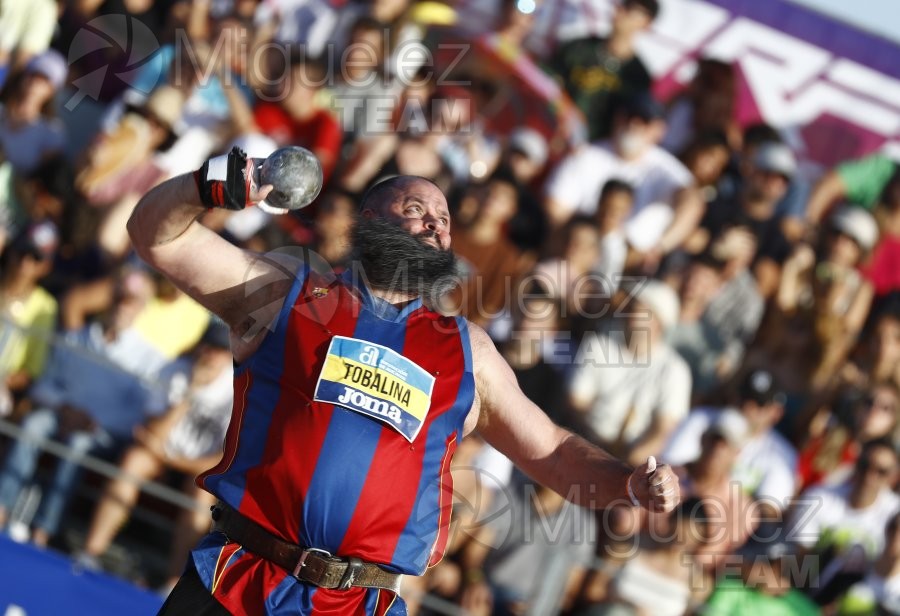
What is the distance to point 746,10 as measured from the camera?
27.7 ft

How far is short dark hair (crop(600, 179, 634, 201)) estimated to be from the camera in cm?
757

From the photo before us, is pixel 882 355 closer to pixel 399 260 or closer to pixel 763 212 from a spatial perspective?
pixel 763 212

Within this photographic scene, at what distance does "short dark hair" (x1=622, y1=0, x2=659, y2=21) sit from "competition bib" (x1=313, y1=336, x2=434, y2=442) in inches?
213

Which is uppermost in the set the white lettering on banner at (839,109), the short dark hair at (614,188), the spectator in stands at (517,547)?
the white lettering on banner at (839,109)

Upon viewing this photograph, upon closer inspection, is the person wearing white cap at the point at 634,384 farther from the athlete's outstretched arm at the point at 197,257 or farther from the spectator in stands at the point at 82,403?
the athlete's outstretched arm at the point at 197,257

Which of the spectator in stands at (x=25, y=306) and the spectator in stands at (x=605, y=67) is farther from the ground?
the spectator in stands at (x=605, y=67)

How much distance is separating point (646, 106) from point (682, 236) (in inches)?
36.2

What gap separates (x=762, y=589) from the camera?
6.50 m

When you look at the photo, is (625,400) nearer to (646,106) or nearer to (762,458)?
(762,458)

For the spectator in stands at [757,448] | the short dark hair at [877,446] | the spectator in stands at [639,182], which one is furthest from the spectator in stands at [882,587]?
the spectator in stands at [639,182]

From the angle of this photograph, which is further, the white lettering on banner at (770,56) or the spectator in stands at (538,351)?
the white lettering on banner at (770,56)

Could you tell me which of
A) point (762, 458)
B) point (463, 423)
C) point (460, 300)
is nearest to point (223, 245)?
point (463, 423)

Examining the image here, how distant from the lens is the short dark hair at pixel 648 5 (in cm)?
826

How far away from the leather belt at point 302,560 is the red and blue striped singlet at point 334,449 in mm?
25
